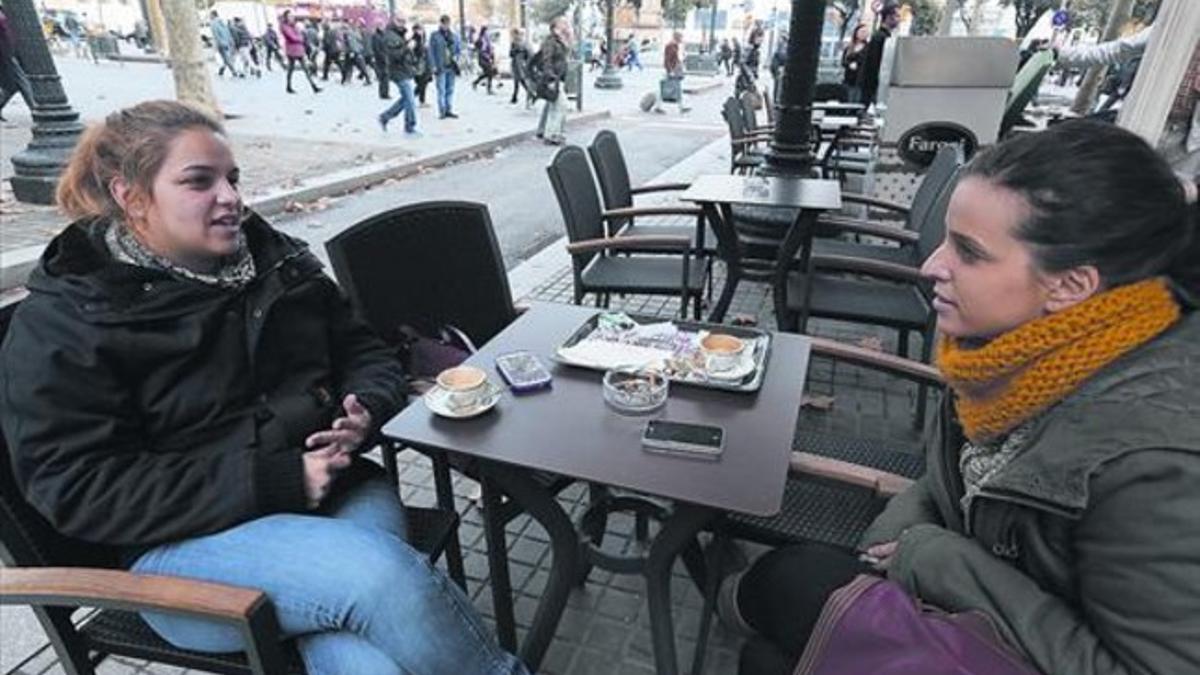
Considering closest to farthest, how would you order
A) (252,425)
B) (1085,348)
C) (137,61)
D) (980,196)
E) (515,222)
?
(1085,348) → (980,196) → (252,425) → (515,222) → (137,61)

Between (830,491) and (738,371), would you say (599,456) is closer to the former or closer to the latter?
(738,371)

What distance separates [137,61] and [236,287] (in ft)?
104

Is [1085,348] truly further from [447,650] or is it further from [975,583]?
[447,650]

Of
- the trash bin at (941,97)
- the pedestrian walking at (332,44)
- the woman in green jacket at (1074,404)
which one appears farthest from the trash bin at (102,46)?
the woman in green jacket at (1074,404)

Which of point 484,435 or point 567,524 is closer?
point 484,435

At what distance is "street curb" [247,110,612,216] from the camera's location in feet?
21.8

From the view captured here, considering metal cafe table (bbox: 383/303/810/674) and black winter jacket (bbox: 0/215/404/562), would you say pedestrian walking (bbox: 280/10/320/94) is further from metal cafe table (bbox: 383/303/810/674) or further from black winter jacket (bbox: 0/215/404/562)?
metal cafe table (bbox: 383/303/810/674)

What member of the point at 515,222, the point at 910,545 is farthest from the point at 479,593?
the point at 515,222

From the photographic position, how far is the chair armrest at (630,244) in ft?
11.6

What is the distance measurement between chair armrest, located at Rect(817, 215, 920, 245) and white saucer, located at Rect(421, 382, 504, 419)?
8.76 feet

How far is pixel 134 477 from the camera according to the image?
1493 mm

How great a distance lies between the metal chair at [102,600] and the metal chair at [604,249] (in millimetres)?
2377

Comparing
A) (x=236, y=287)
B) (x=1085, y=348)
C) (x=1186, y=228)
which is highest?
(x=1186, y=228)

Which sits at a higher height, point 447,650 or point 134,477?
point 134,477
